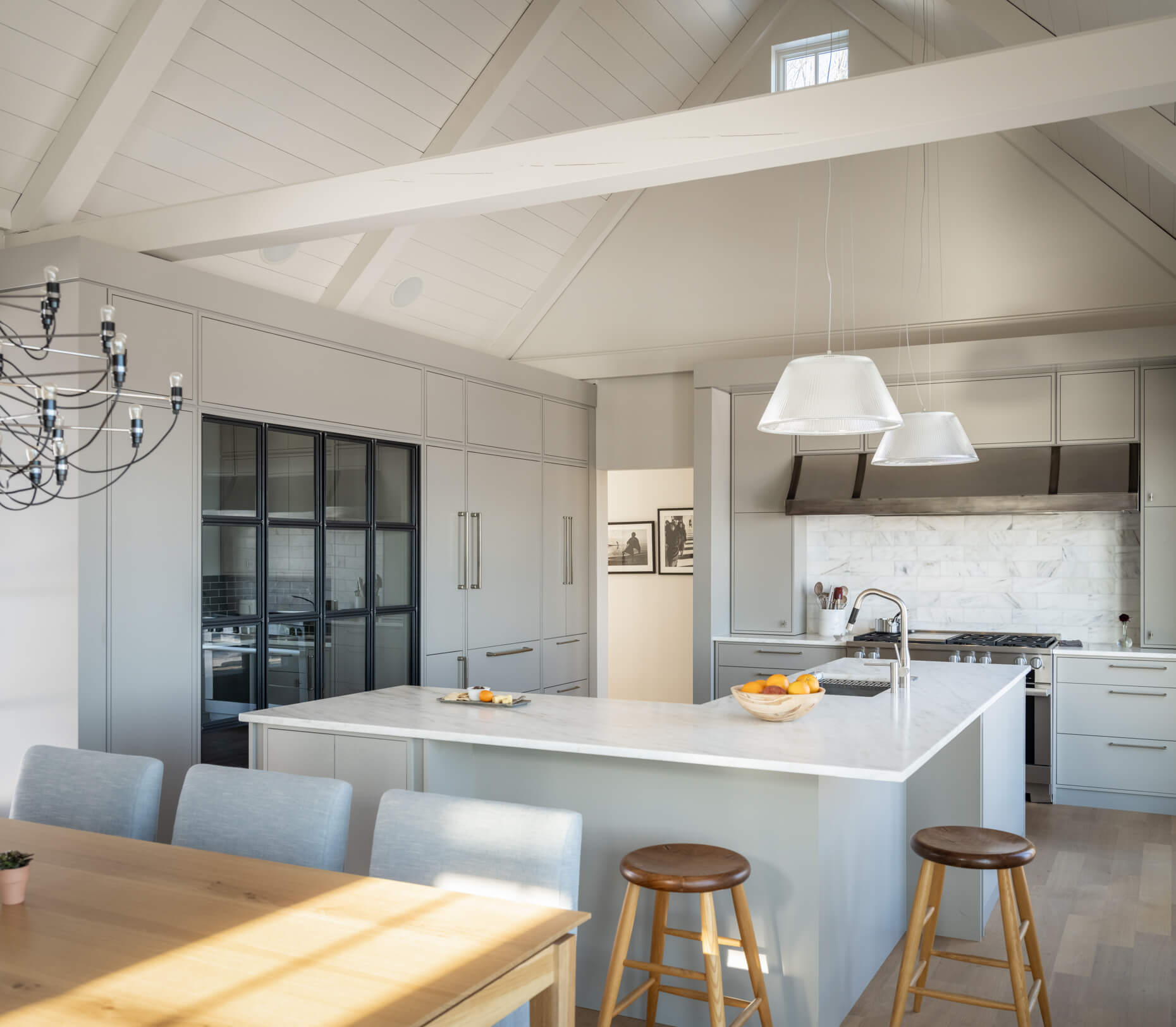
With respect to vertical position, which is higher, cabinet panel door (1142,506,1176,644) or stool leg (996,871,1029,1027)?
cabinet panel door (1142,506,1176,644)

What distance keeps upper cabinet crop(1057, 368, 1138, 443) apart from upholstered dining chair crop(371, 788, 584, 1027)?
4392mm

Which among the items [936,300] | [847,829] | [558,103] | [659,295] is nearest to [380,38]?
[558,103]

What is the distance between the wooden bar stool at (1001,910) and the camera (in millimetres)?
2643

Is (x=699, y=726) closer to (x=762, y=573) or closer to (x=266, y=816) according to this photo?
(x=266, y=816)

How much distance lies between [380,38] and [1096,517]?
14.5ft

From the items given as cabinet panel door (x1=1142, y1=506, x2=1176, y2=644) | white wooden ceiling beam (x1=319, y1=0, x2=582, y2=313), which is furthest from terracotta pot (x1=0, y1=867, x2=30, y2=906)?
cabinet panel door (x1=1142, y1=506, x2=1176, y2=644)

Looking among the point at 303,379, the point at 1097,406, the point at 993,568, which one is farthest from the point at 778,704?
the point at 993,568

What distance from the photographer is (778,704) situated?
9.80ft

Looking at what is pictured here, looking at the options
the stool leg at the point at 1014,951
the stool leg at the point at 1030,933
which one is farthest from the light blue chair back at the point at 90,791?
the stool leg at the point at 1030,933

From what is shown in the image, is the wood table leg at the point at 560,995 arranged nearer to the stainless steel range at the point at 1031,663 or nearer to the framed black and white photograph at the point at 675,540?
the stainless steel range at the point at 1031,663

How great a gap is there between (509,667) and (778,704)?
137 inches

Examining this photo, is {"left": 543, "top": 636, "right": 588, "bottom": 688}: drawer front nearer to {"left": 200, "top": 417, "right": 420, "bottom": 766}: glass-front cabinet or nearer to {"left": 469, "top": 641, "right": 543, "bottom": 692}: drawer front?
{"left": 469, "top": 641, "right": 543, "bottom": 692}: drawer front

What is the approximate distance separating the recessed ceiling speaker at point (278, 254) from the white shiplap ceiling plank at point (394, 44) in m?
1.01

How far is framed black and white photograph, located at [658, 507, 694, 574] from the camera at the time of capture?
823 cm
